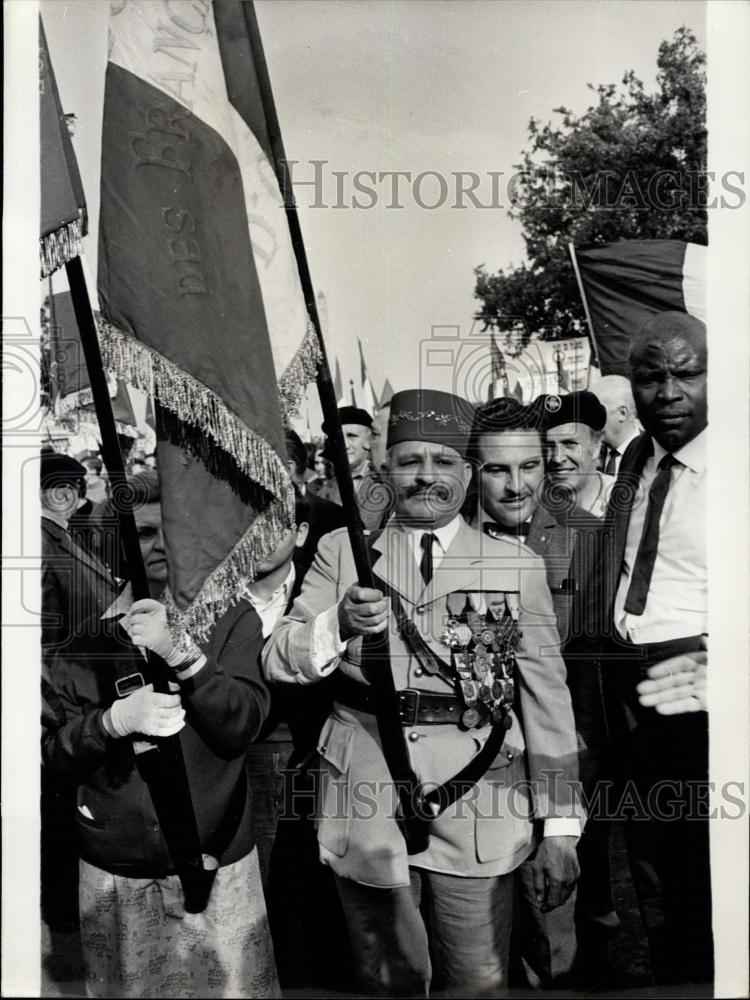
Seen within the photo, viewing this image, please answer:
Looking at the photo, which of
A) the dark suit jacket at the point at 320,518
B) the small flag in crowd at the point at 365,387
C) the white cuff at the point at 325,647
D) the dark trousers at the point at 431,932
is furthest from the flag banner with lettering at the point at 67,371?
the dark trousers at the point at 431,932

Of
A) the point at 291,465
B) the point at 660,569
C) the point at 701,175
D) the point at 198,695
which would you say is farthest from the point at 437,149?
the point at 198,695

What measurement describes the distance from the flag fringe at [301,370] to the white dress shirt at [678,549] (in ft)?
3.60

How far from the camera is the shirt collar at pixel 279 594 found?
10.4 feet

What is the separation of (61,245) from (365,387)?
3.38 ft

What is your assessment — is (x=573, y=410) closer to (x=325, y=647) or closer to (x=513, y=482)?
(x=513, y=482)

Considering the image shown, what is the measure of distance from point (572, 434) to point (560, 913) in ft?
4.99

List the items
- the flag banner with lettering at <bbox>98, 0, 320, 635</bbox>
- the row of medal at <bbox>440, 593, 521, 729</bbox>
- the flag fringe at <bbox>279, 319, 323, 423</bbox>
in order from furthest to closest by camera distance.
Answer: the row of medal at <bbox>440, 593, 521, 729</bbox> < the flag fringe at <bbox>279, 319, 323, 423</bbox> < the flag banner with lettering at <bbox>98, 0, 320, 635</bbox>

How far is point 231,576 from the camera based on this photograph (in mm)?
3104

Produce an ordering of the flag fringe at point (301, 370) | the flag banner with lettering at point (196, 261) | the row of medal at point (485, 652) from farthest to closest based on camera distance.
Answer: the row of medal at point (485, 652)
the flag fringe at point (301, 370)
the flag banner with lettering at point (196, 261)

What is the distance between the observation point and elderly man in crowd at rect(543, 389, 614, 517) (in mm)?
3172

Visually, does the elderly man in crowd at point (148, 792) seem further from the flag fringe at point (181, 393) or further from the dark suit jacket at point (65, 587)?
the flag fringe at point (181, 393)

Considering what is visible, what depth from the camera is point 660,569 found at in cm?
321

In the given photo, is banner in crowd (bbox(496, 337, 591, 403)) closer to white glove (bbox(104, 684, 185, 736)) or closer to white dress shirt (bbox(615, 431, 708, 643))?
white dress shirt (bbox(615, 431, 708, 643))

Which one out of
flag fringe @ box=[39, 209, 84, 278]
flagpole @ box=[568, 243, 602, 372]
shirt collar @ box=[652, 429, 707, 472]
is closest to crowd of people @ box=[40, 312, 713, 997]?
shirt collar @ box=[652, 429, 707, 472]
